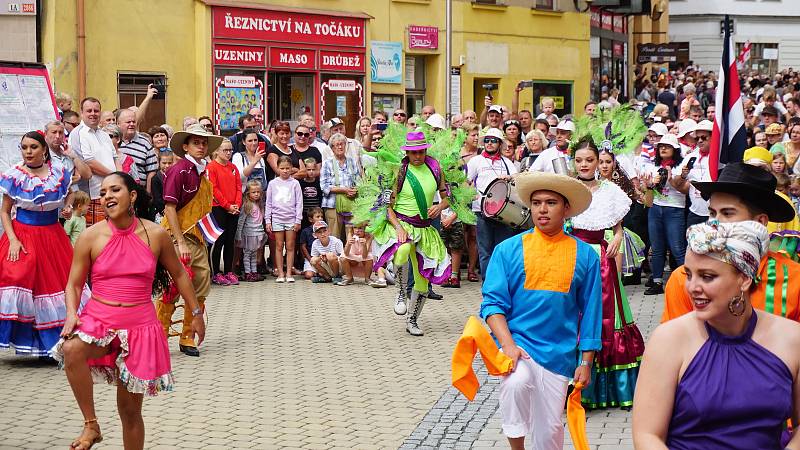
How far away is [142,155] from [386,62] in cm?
1349

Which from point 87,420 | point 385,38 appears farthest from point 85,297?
point 385,38

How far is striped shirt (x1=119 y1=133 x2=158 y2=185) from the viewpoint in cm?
1374

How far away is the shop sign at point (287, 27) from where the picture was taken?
75.6ft

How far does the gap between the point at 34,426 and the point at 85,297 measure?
229 centimetres

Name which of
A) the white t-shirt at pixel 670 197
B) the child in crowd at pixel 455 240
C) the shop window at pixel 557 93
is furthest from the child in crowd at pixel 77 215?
the shop window at pixel 557 93

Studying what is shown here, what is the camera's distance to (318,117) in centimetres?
2495

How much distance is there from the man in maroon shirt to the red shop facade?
12.0 m

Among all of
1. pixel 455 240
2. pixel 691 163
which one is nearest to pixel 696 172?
pixel 691 163

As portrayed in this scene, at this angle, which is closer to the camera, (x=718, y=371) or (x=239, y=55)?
(x=718, y=371)

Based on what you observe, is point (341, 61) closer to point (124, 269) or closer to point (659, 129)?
point (659, 129)

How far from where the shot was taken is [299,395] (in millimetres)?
8805

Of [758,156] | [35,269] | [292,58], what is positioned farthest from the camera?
[292,58]

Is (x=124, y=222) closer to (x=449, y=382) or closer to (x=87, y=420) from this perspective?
(x=87, y=420)

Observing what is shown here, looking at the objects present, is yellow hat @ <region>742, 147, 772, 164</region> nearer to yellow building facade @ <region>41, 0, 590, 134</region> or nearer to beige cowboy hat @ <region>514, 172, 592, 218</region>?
beige cowboy hat @ <region>514, 172, 592, 218</region>
